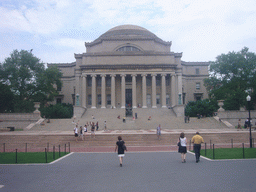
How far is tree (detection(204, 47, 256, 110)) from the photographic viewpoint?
49.8 m

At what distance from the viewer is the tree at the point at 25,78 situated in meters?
51.5

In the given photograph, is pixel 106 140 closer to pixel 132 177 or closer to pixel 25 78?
pixel 132 177

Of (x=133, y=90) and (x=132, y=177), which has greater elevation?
(x=133, y=90)

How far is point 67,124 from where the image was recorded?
134ft

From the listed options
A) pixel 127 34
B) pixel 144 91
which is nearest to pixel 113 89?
pixel 144 91

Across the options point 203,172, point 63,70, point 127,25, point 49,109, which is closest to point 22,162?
point 203,172

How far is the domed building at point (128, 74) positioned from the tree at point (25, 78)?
8364mm

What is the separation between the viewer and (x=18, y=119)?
4322cm

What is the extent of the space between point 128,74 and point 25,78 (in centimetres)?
2174

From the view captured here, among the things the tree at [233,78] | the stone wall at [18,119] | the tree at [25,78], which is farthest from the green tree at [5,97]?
the tree at [233,78]

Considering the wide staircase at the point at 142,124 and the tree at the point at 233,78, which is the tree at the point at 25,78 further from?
the tree at the point at 233,78

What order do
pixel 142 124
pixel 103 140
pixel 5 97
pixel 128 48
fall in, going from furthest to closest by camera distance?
pixel 128 48
pixel 5 97
pixel 142 124
pixel 103 140

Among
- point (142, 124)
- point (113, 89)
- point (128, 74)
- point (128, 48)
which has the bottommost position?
point (142, 124)

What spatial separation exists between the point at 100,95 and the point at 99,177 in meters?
51.0
